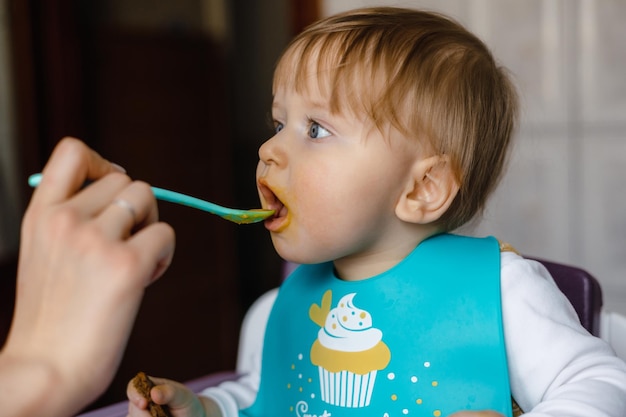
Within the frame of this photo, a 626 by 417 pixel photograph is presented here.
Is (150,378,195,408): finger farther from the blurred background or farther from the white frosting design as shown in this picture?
the blurred background

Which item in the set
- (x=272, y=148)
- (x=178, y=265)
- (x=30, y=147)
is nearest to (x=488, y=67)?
(x=272, y=148)

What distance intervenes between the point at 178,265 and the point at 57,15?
36.1 inches

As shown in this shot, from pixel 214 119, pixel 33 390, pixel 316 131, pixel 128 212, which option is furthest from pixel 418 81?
pixel 214 119

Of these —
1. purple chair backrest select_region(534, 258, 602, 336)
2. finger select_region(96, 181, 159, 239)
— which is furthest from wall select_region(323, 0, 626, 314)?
finger select_region(96, 181, 159, 239)

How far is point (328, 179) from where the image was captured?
2.92 feet

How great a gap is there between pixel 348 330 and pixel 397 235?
136 millimetres

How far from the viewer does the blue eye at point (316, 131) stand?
0.91 metres

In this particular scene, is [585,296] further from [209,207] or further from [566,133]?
[566,133]

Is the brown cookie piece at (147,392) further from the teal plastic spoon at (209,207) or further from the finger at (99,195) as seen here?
the finger at (99,195)

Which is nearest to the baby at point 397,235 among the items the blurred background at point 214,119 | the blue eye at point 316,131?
the blue eye at point 316,131

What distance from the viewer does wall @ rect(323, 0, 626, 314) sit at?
1.79 meters

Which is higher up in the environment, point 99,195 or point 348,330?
point 99,195

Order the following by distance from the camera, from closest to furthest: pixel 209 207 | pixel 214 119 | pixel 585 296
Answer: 1. pixel 209 207
2. pixel 585 296
3. pixel 214 119

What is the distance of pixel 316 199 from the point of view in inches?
35.1
